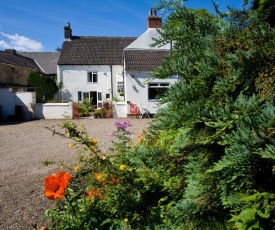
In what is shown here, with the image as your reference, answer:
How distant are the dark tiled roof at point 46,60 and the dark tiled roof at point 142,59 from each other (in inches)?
664

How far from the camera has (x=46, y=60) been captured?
36.5 m

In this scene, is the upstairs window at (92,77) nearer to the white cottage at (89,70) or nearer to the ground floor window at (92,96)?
the white cottage at (89,70)

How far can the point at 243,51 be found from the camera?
4.42 feet

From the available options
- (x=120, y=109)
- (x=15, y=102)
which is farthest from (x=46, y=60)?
(x=120, y=109)

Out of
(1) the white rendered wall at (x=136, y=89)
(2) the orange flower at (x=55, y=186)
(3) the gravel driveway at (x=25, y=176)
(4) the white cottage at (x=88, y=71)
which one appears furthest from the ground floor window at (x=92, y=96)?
(2) the orange flower at (x=55, y=186)

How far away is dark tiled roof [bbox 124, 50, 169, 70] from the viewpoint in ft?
64.2

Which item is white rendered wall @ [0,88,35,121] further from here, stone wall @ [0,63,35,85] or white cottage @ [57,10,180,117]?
white cottage @ [57,10,180,117]

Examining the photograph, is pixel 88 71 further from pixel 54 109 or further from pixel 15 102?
pixel 15 102

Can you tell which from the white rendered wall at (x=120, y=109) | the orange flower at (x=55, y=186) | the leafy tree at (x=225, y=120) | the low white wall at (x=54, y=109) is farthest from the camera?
the white rendered wall at (x=120, y=109)

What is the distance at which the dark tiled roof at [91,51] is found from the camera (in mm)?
27391

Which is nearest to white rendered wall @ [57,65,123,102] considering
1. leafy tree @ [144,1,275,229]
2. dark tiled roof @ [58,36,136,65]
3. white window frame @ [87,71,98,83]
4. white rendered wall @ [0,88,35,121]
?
white window frame @ [87,71,98,83]

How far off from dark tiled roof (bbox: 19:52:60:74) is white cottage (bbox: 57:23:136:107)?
7048 millimetres

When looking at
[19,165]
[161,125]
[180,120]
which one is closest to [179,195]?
[161,125]

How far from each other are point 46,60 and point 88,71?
1251 centimetres
